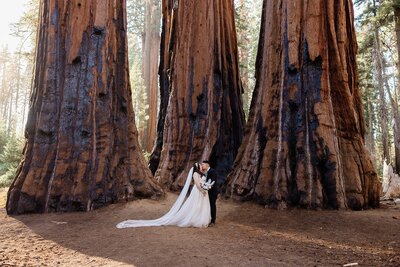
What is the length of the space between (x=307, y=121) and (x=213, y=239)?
11.5 feet

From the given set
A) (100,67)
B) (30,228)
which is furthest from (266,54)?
(30,228)

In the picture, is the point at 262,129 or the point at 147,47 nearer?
the point at 262,129

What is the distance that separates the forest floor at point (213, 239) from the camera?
3498 mm

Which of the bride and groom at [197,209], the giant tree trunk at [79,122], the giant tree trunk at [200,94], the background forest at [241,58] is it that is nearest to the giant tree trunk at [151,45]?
the background forest at [241,58]

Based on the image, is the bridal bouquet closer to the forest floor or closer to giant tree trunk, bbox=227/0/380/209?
the forest floor

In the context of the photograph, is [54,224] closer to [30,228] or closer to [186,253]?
[30,228]

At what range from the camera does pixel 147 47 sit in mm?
19844

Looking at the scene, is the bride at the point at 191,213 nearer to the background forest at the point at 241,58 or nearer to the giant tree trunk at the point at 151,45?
the background forest at the point at 241,58

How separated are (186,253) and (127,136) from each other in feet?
14.0

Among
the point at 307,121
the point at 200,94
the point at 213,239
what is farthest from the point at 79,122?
the point at 307,121

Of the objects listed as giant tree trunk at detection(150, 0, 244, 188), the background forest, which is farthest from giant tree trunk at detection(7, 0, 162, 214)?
the background forest

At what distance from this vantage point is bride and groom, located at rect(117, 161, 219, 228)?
18.1 ft


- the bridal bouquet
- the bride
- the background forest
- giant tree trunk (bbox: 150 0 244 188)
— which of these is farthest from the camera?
the background forest

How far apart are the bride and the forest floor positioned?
25 centimetres
